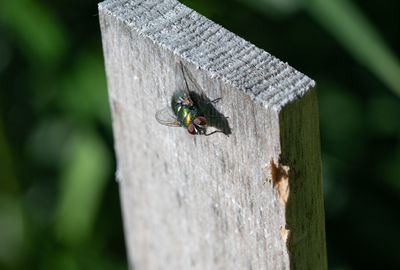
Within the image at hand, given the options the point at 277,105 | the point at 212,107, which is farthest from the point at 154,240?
the point at 277,105

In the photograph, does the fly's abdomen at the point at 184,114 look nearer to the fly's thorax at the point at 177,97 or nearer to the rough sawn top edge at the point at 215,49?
the fly's thorax at the point at 177,97

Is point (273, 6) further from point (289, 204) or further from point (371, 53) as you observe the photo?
point (289, 204)

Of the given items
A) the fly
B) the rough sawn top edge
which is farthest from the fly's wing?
the rough sawn top edge

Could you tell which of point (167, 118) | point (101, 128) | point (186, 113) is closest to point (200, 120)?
point (186, 113)

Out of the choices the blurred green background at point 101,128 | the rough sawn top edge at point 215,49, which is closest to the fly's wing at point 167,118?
the rough sawn top edge at point 215,49

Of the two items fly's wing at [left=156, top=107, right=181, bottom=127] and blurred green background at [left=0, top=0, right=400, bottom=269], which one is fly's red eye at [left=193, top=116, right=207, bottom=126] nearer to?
fly's wing at [left=156, top=107, right=181, bottom=127]
